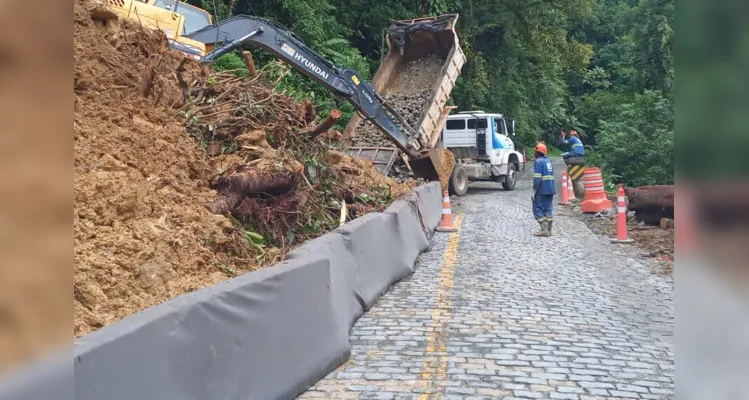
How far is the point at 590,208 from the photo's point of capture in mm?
14672

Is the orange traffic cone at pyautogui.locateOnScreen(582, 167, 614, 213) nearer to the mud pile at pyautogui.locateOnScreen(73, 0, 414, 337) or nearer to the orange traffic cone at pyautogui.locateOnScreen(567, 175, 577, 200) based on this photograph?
the orange traffic cone at pyautogui.locateOnScreen(567, 175, 577, 200)

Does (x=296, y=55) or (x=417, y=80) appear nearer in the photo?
(x=296, y=55)

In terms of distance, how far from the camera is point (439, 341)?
563 cm

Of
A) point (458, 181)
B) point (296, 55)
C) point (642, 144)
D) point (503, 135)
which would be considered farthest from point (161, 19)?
point (642, 144)

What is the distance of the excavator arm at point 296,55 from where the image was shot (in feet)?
33.8

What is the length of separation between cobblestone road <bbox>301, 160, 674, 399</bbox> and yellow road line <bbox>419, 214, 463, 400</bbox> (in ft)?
0.03

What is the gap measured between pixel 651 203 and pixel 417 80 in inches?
300

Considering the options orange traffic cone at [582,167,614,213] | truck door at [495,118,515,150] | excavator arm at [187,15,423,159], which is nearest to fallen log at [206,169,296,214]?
excavator arm at [187,15,423,159]

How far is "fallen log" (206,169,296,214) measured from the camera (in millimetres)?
6797

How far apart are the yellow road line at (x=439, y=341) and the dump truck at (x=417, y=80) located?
7.21m

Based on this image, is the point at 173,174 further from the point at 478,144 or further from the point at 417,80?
the point at 478,144
